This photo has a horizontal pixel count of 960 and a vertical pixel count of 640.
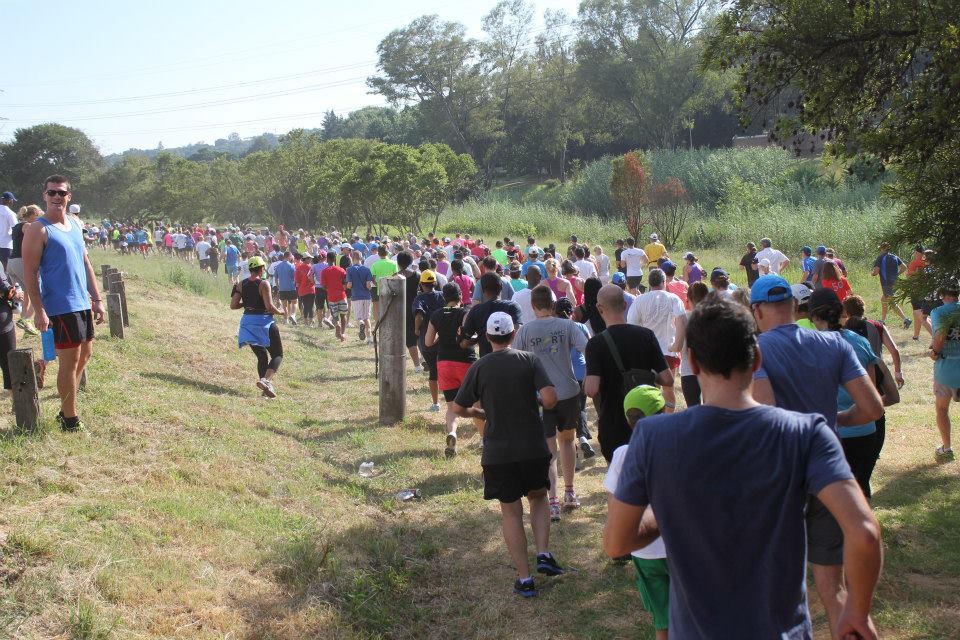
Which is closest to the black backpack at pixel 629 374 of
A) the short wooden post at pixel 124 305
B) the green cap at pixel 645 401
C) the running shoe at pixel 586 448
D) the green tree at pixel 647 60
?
the green cap at pixel 645 401

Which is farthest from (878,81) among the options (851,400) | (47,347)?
(47,347)

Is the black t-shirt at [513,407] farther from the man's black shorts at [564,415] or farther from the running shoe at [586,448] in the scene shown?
the running shoe at [586,448]

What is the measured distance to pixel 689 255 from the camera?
15016mm

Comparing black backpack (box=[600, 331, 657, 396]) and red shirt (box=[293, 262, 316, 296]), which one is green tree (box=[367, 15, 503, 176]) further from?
black backpack (box=[600, 331, 657, 396])

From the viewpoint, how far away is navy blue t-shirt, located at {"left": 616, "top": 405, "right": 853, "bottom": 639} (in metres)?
2.36

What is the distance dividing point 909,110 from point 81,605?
6480 mm

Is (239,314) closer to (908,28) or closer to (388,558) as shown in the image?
(388,558)

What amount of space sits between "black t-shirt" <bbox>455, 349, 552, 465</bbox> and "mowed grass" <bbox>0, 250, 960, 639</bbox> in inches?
39.4

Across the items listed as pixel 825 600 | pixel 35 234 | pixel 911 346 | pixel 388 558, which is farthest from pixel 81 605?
pixel 911 346

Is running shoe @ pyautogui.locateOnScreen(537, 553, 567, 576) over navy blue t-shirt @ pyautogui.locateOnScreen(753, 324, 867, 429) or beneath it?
beneath

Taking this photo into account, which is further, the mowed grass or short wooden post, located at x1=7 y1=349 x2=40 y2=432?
short wooden post, located at x1=7 y1=349 x2=40 y2=432

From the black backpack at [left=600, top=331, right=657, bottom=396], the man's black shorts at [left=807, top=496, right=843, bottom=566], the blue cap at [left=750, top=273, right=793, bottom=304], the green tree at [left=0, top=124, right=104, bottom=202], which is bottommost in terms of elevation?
the man's black shorts at [left=807, top=496, right=843, bottom=566]

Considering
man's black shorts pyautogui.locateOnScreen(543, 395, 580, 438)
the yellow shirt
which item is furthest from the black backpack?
the yellow shirt

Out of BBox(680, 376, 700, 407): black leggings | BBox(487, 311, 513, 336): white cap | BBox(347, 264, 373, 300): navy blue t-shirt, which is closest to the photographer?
BBox(487, 311, 513, 336): white cap
